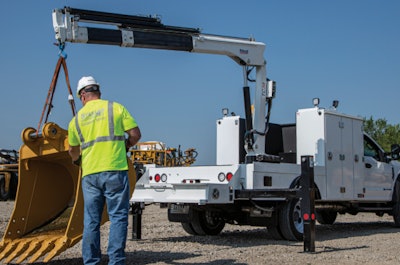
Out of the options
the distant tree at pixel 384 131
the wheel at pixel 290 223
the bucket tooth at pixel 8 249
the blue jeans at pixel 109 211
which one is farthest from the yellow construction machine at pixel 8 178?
the distant tree at pixel 384 131

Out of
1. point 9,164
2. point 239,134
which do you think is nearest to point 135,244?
point 239,134

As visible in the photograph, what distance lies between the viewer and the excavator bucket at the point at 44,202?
6590 mm

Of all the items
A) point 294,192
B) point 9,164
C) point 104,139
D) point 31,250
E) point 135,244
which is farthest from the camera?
point 9,164

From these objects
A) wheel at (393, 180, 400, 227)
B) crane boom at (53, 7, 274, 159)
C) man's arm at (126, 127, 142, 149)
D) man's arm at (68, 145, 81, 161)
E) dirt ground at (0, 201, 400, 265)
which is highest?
crane boom at (53, 7, 274, 159)

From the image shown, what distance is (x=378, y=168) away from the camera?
42.4 ft

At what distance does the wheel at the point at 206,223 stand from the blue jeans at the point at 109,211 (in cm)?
532

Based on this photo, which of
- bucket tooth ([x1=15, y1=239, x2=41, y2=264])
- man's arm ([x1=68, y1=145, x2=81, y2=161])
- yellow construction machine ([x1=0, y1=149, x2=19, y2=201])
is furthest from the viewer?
yellow construction machine ([x1=0, y1=149, x2=19, y2=201])

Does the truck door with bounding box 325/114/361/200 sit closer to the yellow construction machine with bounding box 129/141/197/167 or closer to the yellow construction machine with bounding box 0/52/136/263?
the yellow construction machine with bounding box 0/52/136/263

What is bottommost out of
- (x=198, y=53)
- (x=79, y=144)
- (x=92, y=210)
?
(x=92, y=210)

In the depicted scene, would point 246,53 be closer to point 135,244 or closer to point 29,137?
point 135,244

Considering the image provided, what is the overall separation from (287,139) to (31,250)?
264 inches

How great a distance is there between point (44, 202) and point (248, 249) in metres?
3.11

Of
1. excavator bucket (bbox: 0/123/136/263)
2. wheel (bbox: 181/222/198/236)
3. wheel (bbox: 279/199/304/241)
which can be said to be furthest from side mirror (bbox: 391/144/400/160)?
excavator bucket (bbox: 0/123/136/263)

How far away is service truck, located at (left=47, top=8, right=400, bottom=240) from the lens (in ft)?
31.3
